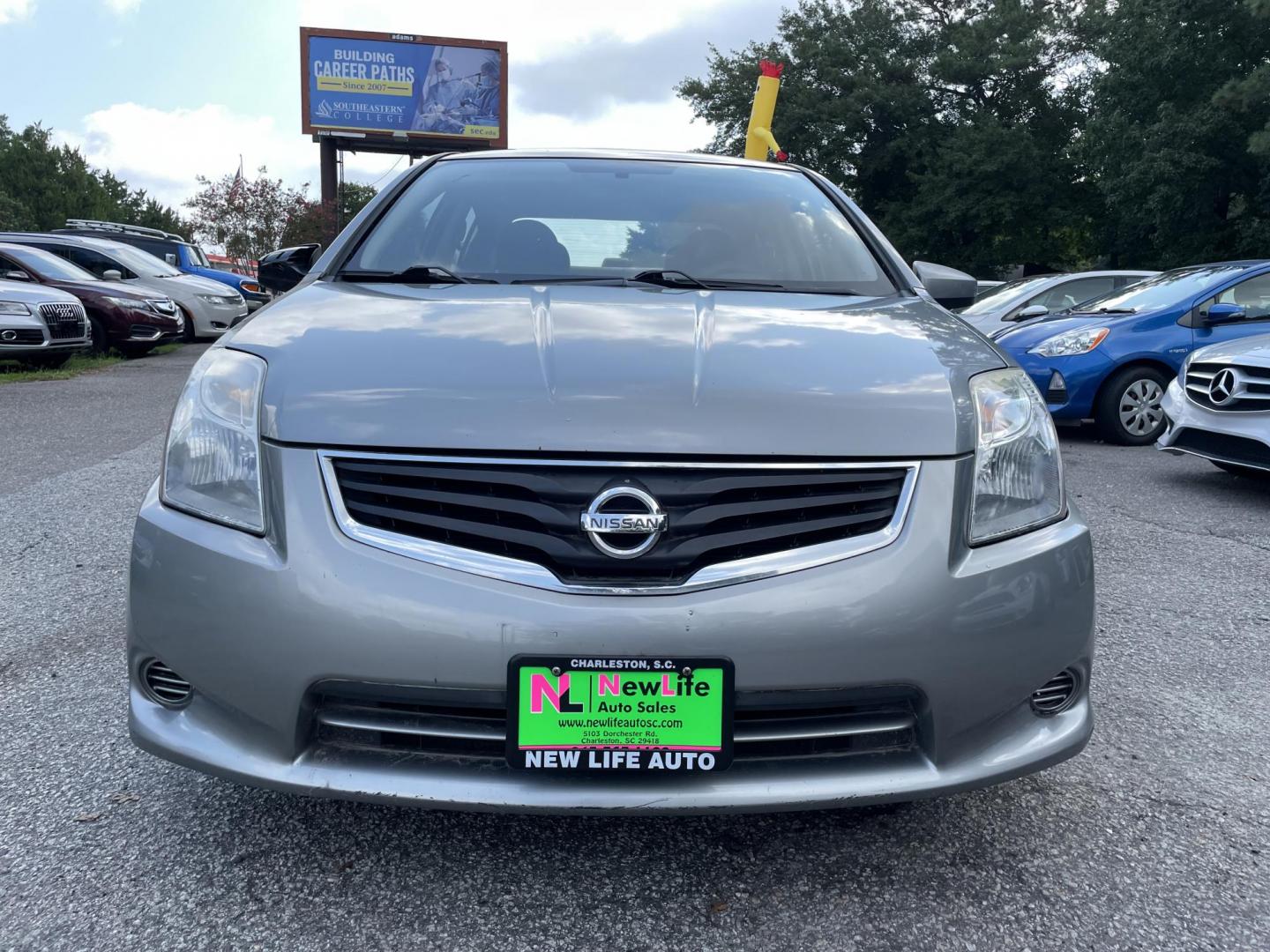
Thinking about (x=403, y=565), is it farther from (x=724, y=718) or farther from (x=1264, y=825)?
(x=1264, y=825)

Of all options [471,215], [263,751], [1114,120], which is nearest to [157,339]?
[471,215]

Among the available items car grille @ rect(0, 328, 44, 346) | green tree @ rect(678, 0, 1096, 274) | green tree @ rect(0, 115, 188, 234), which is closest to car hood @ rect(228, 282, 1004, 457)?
car grille @ rect(0, 328, 44, 346)

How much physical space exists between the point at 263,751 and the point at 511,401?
709 millimetres

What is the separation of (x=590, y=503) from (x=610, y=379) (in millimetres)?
255

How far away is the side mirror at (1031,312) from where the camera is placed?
372 inches

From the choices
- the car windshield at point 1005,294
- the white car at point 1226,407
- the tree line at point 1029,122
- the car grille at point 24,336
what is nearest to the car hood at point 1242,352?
the white car at point 1226,407

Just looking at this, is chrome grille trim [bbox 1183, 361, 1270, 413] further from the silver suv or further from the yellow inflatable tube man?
the yellow inflatable tube man

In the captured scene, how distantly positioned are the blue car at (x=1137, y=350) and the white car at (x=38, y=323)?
9860mm

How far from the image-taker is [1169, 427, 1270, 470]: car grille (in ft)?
17.7

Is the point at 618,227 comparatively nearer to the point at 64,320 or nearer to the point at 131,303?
the point at 64,320

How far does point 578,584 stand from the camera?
5.50ft

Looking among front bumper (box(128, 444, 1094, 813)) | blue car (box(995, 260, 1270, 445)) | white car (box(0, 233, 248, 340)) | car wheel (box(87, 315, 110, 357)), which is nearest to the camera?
front bumper (box(128, 444, 1094, 813))

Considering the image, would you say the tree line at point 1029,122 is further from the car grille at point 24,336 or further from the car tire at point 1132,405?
the car grille at point 24,336

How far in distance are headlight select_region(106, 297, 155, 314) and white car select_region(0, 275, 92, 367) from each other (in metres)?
0.93
